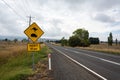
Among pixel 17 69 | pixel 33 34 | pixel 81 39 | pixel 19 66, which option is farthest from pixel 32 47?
pixel 81 39

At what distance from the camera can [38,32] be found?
526 inches

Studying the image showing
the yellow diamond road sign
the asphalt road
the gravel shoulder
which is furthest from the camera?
the yellow diamond road sign

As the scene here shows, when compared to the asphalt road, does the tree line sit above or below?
above

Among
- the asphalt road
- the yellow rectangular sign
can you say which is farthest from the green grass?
the asphalt road

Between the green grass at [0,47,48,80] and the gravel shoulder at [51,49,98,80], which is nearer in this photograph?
the gravel shoulder at [51,49,98,80]

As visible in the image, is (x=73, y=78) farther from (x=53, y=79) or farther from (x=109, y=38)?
(x=109, y=38)

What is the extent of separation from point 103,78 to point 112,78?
1.46 ft

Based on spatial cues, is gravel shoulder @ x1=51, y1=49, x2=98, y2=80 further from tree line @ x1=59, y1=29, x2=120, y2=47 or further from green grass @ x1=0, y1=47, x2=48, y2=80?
tree line @ x1=59, y1=29, x2=120, y2=47

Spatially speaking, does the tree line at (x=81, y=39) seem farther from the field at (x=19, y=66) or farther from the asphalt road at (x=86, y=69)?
the asphalt road at (x=86, y=69)

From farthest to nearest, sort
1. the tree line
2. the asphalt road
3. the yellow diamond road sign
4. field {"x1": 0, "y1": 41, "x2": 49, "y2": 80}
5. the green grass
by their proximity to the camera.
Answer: the tree line
the yellow diamond road sign
field {"x1": 0, "y1": 41, "x2": 49, "y2": 80}
the green grass
the asphalt road

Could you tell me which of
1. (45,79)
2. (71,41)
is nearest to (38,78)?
(45,79)

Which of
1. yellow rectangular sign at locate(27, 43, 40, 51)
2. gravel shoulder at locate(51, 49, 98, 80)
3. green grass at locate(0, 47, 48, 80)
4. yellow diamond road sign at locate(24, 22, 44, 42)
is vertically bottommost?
green grass at locate(0, 47, 48, 80)

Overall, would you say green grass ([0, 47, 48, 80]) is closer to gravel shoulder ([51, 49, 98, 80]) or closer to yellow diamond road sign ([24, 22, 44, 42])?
gravel shoulder ([51, 49, 98, 80])

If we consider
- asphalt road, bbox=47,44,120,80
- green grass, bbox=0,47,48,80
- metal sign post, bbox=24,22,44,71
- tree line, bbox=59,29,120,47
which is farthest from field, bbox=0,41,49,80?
tree line, bbox=59,29,120,47
